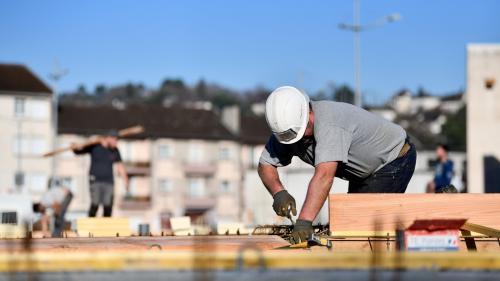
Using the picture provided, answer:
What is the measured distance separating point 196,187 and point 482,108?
84465 millimetres

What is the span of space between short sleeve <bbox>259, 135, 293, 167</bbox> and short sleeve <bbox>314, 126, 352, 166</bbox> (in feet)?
2.76

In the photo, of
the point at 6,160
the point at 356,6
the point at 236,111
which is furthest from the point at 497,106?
the point at 236,111

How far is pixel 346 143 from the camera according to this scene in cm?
873

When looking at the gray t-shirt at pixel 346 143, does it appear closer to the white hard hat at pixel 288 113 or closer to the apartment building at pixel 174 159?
the white hard hat at pixel 288 113

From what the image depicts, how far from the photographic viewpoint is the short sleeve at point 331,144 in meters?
8.43

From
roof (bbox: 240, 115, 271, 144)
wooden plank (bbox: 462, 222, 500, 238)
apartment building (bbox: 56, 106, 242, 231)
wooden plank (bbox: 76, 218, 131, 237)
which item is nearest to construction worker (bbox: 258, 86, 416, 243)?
wooden plank (bbox: 462, 222, 500, 238)

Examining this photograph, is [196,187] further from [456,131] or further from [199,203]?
[456,131]

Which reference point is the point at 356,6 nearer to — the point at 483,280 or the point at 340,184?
the point at 340,184

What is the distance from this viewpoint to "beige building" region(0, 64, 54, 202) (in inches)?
4368

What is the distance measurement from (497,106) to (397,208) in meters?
31.7

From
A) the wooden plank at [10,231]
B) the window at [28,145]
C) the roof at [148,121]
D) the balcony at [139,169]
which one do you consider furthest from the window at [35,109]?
the wooden plank at [10,231]

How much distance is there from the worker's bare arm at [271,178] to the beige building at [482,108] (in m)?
29.2

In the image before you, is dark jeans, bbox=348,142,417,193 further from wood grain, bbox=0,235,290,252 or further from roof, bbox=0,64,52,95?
roof, bbox=0,64,52,95

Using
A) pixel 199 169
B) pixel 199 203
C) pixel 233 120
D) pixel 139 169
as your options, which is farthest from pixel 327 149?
pixel 233 120
